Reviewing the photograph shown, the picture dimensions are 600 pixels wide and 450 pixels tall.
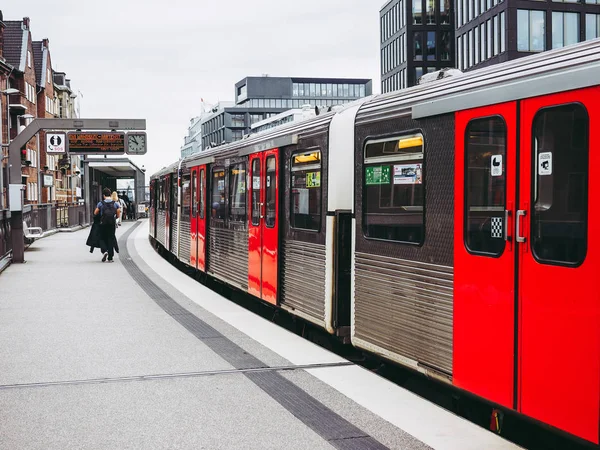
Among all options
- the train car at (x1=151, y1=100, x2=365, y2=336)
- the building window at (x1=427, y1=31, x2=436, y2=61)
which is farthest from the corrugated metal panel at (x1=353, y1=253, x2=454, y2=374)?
the building window at (x1=427, y1=31, x2=436, y2=61)

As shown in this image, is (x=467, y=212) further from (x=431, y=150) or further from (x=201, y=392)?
(x=201, y=392)

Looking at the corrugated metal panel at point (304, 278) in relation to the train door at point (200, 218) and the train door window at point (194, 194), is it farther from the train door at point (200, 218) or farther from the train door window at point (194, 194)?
the train door window at point (194, 194)

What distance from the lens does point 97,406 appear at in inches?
223

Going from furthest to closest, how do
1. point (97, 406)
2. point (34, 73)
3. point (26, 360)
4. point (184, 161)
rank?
point (34, 73), point (184, 161), point (26, 360), point (97, 406)

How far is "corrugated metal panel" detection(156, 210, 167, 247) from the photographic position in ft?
73.5

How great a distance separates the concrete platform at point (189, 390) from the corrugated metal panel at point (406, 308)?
337 mm

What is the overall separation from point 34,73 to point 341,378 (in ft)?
194

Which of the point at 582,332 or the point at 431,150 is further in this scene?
the point at 431,150

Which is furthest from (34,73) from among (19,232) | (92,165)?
(19,232)

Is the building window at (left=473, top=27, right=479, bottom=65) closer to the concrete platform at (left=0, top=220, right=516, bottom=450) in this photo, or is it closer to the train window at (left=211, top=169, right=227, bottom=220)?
the train window at (left=211, top=169, right=227, bottom=220)

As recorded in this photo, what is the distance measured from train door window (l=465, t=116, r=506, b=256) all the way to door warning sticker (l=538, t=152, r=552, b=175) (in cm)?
35

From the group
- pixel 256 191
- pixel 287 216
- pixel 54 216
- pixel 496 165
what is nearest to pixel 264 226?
pixel 256 191

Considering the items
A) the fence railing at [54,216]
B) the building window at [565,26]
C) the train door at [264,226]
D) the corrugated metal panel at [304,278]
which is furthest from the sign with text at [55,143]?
the building window at [565,26]

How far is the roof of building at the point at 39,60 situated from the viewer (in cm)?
6276
